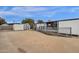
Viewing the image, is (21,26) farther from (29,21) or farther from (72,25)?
(72,25)

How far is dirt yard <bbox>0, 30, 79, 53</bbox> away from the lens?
3.10m

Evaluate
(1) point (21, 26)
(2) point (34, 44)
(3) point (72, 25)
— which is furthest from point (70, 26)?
(1) point (21, 26)

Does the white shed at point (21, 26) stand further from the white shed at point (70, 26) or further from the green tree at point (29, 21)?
the white shed at point (70, 26)

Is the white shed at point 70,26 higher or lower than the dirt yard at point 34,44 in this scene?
higher

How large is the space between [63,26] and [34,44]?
18.7 inches

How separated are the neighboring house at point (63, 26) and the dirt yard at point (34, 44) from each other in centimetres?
10

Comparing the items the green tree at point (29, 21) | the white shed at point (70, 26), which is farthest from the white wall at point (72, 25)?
the green tree at point (29, 21)

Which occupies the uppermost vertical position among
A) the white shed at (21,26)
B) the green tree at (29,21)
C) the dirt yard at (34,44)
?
the green tree at (29,21)

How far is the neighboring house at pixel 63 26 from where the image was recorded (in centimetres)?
312

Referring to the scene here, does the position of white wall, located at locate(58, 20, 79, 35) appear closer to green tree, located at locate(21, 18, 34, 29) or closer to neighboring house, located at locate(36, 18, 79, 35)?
neighboring house, located at locate(36, 18, 79, 35)

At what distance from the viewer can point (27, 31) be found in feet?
10.4
